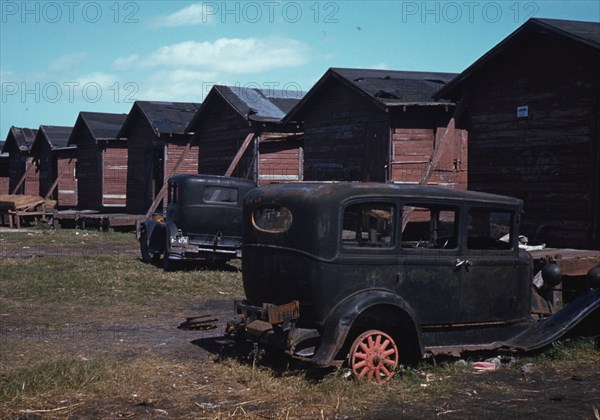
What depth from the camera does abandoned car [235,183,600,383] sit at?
7.06 m

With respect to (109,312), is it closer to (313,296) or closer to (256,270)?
(256,270)

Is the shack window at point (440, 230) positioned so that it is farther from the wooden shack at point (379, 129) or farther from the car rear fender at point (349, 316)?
the wooden shack at point (379, 129)

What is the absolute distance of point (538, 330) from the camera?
8.17 meters

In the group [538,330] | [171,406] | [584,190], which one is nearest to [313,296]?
[171,406]

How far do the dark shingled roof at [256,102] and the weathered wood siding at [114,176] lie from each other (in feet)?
21.5

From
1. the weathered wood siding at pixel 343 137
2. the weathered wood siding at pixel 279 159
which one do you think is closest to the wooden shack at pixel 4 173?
the weathered wood siding at pixel 279 159

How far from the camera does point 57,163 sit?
129 feet

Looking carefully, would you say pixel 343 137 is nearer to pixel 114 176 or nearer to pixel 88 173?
pixel 114 176

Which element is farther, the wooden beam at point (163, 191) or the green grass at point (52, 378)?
the wooden beam at point (163, 191)

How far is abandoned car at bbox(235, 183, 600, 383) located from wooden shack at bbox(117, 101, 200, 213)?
2074 cm

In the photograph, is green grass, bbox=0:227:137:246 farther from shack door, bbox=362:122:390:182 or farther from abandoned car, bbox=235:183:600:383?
abandoned car, bbox=235:183:600:383

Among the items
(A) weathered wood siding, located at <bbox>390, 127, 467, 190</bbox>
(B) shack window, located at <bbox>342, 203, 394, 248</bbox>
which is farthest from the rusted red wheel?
(A) weathered wood siding, located at <bbox>390, 127, 467, 190</bbox>

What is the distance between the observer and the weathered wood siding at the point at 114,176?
33.9m

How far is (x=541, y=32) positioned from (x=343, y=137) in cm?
794
